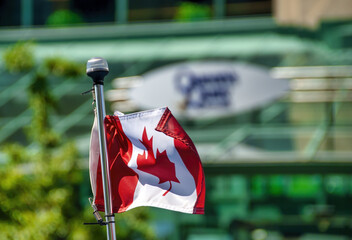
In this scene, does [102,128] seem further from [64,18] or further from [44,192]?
[64,18]

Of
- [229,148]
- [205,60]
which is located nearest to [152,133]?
[229,148]

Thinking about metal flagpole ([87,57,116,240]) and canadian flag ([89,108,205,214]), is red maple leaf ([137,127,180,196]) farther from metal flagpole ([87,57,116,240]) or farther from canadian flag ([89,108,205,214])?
metal flagpole ([87,57,116,240])

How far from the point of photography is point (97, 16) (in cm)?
1557

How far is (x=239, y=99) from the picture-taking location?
13477 millimetres

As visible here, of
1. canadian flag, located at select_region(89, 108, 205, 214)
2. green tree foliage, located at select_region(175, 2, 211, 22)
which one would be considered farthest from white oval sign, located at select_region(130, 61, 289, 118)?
canadian flag, located at select_region(89, 108, 205, 214)

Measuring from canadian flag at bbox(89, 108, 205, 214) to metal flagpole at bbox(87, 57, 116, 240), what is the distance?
0.32 m

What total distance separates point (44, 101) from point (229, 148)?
4.59 metres

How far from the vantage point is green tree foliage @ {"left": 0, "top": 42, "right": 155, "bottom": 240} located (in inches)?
349

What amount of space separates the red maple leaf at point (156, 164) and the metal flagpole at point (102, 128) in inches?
17.9

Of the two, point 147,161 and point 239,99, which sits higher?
point 147,161

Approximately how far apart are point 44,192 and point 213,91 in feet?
17.3

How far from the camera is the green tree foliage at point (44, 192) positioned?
29.1 feet

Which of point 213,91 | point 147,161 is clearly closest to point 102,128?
point 147,161

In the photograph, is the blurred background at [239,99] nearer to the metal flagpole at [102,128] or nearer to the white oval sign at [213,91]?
the white oval sign at [213,91]
